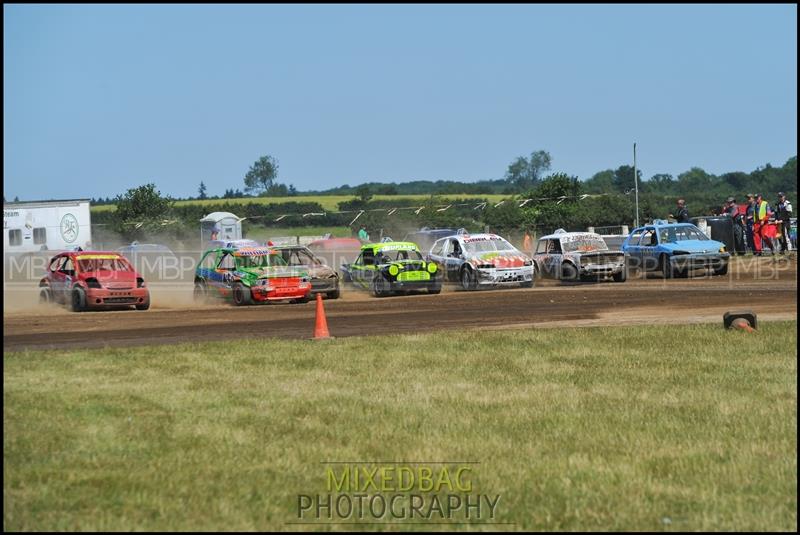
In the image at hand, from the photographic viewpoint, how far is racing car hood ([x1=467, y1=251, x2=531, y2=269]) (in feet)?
79.7

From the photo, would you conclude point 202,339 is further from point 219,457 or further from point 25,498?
point 25,498

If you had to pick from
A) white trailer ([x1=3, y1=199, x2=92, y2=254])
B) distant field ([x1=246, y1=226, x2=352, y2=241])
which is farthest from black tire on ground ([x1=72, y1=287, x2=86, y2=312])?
distant field ([x1=246, y1=226, x2=352, y2=241])

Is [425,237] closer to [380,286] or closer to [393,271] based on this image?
[380,286]

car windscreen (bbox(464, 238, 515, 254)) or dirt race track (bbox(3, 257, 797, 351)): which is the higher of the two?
car windscreen (bbox(464, 238, 515, 254))

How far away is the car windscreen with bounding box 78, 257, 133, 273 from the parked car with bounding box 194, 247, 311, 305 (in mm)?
1711

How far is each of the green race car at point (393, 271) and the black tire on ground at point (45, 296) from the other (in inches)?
272

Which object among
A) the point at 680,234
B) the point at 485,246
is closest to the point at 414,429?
the point at 485,246

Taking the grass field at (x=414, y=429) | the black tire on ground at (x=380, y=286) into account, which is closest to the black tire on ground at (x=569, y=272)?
the black tire on ground at (x=380, y=286)

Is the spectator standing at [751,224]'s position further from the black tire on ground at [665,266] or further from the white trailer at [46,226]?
the white trailer at [46,226]

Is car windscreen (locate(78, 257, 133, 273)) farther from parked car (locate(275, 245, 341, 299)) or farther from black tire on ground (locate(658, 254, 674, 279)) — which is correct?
black tire on ground (locate(658, 254, 674, 279))

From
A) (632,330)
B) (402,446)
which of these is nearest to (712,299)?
(632,330)

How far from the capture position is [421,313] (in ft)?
59.3

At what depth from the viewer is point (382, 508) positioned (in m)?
5.98

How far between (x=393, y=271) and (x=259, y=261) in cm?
311
